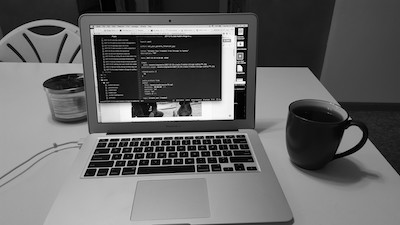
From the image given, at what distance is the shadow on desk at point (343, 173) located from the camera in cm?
62

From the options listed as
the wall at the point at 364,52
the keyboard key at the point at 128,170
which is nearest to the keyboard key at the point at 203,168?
the keyboard key at the point at 128,170

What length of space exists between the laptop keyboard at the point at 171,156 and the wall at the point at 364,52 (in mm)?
1823

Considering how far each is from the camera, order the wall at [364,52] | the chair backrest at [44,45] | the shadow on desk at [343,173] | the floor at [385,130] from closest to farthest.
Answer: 1. the shadow on desk at [343,173]
2. the chair backrest at [44,45]
3. the floor at [385,130]
4. the wall at [364,52]

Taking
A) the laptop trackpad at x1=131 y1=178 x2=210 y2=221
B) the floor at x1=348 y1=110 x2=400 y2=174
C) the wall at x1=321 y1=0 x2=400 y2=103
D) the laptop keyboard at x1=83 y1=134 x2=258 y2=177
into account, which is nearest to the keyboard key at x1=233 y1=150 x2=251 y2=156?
the laptop keyboard at x1=83 y1=134 x2=258 y2=177

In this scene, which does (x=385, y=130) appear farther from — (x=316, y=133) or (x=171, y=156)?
(x=171, y=156)

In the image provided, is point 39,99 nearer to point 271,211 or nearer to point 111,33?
point 111,33

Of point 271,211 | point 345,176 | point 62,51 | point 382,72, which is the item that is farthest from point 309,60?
point 271,211

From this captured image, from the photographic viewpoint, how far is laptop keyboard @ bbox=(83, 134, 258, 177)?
612 millimetres

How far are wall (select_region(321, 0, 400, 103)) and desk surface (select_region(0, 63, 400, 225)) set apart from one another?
4.77ft

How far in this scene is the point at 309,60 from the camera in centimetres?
240

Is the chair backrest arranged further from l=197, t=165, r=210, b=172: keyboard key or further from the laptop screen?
l=197, t=165, r=210, b=172: keyboard key

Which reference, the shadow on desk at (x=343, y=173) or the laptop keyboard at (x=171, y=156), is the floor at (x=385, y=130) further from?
the laptop keyboard at (x=171, y=156)

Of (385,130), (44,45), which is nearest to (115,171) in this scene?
(44,45)

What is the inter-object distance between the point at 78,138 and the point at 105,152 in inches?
5.2
